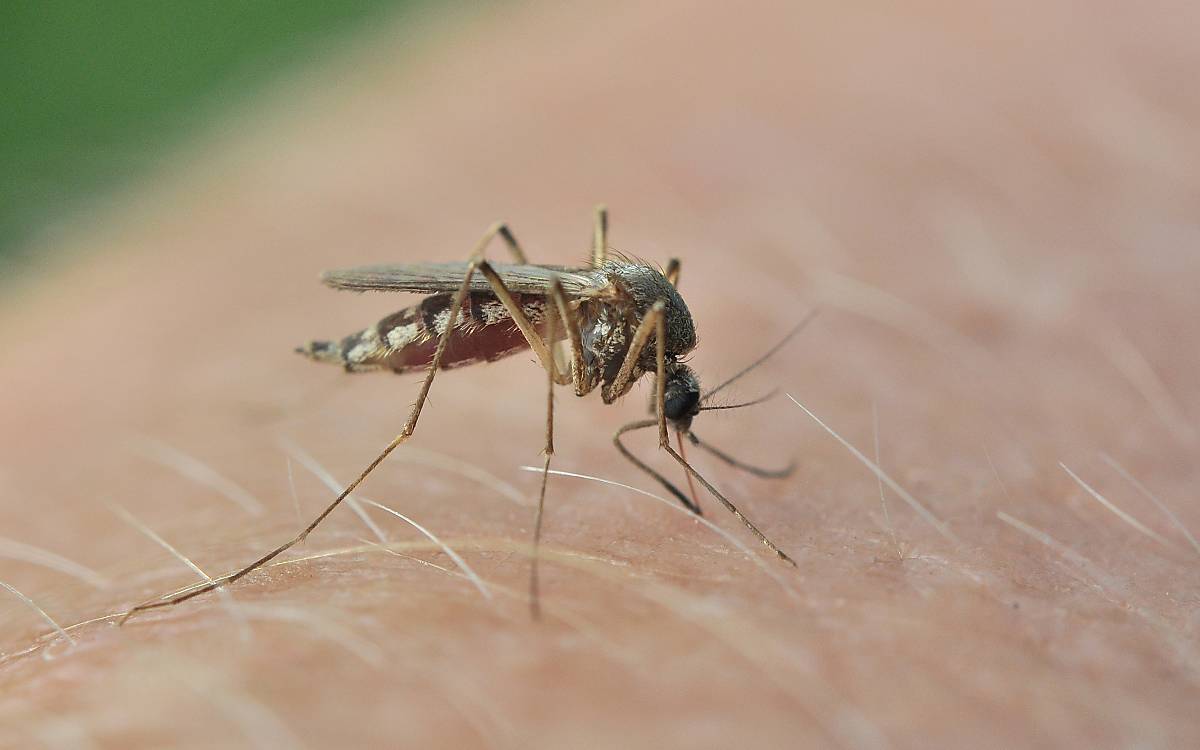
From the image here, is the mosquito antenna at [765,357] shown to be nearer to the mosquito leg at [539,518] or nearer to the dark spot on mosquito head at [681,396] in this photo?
the dark spot on mosquito head at [681,396]

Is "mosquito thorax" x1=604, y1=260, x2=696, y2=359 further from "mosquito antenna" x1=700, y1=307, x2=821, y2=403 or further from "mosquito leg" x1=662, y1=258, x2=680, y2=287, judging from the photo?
"mosquito leg" x1=662, y1=258, x2=680, y2=287

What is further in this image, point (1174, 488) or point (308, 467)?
point (308, 467)

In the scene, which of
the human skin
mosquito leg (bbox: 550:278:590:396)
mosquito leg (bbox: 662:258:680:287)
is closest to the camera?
the human skin

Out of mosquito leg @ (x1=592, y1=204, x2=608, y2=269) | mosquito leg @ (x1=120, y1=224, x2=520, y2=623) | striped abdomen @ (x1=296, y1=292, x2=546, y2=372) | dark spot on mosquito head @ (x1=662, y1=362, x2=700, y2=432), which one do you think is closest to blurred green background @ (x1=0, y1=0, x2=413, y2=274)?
mosquito leg @ (x1=592, y1=204, x2=608, y2=269)

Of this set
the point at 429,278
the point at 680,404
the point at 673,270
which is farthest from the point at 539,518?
the point at 673,270

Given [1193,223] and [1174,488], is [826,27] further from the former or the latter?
[1174,488]

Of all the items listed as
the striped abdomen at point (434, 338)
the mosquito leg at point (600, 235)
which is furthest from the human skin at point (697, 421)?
the mosquito leg at point (600, 235)

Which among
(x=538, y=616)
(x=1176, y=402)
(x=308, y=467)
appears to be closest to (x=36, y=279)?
(x=308, y=467)
